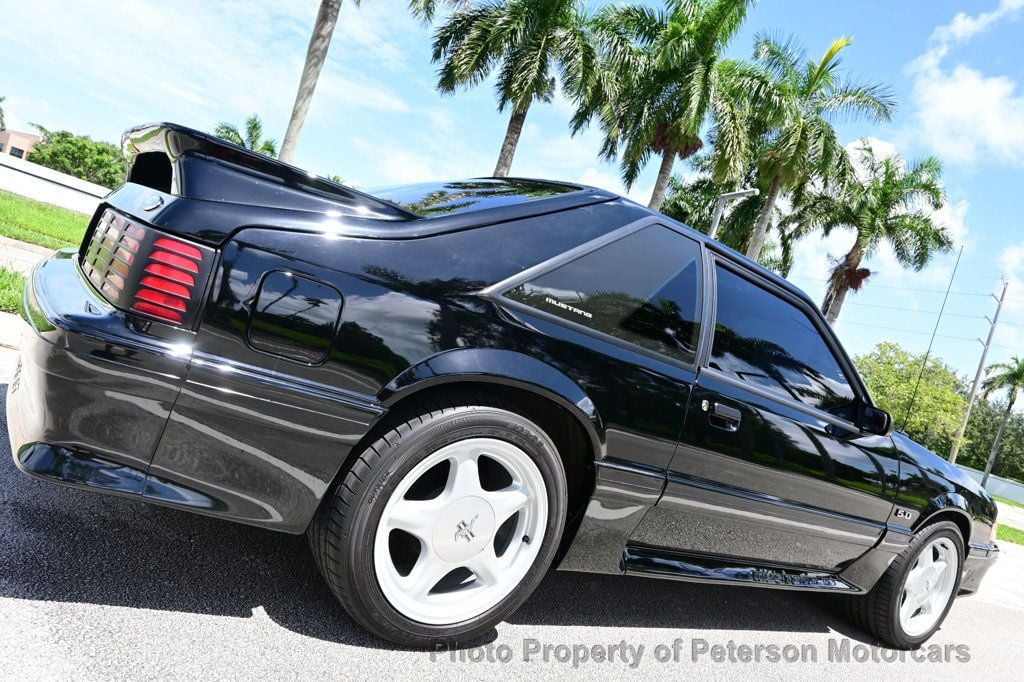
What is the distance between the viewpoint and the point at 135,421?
179 centimetres

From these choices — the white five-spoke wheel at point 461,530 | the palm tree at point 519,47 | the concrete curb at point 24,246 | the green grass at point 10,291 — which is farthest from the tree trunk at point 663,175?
the white five-spoke wheel at point 461,530

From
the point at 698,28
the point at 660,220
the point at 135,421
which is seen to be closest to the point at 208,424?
the point at 135,421

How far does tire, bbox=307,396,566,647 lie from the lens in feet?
6.61

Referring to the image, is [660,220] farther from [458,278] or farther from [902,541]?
[902,541]

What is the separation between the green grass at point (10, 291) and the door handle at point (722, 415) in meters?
4.49

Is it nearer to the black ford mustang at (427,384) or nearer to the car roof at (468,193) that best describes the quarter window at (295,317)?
the black ford mustang at (427,384)

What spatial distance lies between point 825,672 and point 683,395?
152cm

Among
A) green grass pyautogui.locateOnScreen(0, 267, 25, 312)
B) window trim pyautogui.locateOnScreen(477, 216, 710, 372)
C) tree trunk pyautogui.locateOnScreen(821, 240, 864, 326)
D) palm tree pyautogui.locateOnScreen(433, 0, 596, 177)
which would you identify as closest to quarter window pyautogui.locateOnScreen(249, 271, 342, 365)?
window trim pyautogui.locateOnScreen(477, 216, 710, 372)

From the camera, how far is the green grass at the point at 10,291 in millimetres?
4848

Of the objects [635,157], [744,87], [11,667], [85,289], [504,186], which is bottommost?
[11,667]

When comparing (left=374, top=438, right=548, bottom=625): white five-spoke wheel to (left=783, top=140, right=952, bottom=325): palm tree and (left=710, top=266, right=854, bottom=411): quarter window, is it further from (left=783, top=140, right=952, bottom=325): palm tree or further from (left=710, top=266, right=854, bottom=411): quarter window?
(left=783, top=140, right=952, bottom=325): palm tree

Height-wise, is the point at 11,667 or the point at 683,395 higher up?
the point at 683,395

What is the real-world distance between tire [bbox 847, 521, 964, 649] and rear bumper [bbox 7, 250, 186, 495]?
3.52 m

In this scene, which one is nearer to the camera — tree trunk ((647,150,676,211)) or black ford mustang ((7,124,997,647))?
black ford mustang ((7,124,997,647))
